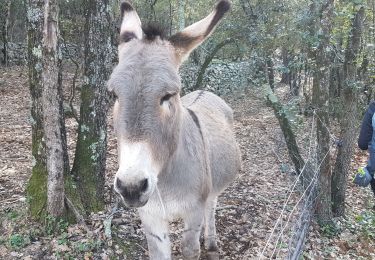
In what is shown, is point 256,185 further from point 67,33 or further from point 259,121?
point 67,33

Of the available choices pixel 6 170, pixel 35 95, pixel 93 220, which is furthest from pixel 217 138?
pixel 6 170

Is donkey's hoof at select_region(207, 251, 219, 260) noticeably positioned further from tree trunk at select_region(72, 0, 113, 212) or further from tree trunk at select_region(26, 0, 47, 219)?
tree trunk at select_region(26, 0, 47, 219)

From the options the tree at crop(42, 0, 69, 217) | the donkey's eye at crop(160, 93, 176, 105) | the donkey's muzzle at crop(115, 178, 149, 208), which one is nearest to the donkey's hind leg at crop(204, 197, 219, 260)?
the tree at crop(42, 0, 69, 217)

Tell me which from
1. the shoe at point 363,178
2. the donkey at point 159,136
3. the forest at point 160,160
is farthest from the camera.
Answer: the shoe at point 363,178

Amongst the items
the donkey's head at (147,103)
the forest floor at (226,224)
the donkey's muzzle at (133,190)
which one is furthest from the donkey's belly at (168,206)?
the donkey's muzzle at (133,190)

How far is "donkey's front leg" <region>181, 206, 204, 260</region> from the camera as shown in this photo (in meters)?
3.24

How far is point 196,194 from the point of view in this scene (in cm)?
316

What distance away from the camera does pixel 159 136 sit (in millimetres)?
2359

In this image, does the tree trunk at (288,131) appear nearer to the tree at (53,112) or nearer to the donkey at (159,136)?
the donkey at (159,136)

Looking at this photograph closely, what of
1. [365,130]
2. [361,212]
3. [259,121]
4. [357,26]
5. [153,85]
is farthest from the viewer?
[259,121]

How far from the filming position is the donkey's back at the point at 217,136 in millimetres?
4012

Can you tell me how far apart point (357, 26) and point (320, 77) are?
1100mm

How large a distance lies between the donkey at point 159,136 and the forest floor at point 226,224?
0.75 metres

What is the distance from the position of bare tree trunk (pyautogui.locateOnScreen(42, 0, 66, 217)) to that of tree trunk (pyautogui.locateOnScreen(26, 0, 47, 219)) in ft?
0.36
